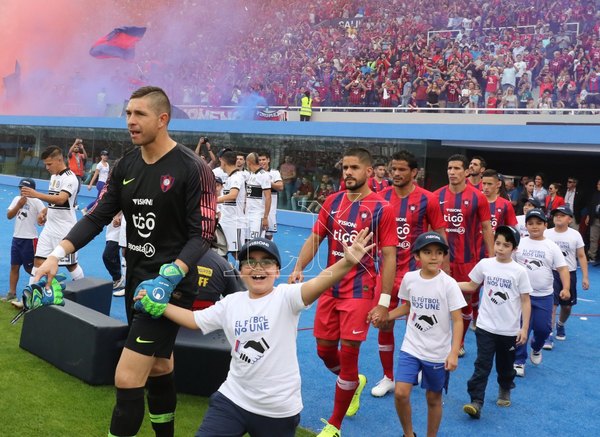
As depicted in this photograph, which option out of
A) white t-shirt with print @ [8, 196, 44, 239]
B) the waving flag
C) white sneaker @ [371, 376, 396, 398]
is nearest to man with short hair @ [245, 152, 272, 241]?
white t-shirt with print @ [8, 196, 44, 239]

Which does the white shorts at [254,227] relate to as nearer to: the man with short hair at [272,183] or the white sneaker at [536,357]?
the man with short hair at [272,183]

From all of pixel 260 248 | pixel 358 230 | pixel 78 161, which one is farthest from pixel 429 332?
pixel 78 161

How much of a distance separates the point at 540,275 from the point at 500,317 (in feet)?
4.94

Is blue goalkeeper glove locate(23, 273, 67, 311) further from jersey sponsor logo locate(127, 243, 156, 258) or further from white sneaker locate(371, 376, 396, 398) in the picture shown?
white sneaker locate(371, 376, 396, 398)

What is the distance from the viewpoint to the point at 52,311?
5.95 metres

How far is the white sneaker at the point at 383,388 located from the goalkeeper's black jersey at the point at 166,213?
8.76 feet

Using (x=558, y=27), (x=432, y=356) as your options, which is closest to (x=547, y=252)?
(x=432, y=356)

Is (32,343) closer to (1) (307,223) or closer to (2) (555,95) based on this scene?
(1) (307,223)

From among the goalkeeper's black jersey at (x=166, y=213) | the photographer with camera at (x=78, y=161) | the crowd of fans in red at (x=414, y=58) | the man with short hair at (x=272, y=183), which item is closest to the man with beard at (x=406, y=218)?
the goalkeeper's black jersey at (x=166, y=213)

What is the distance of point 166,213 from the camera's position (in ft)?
12.1

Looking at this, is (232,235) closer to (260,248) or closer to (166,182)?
(166,182)

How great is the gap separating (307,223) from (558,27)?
11141 mm

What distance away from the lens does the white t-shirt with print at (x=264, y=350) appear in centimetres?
331

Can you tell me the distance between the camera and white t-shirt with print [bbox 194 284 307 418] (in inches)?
130
